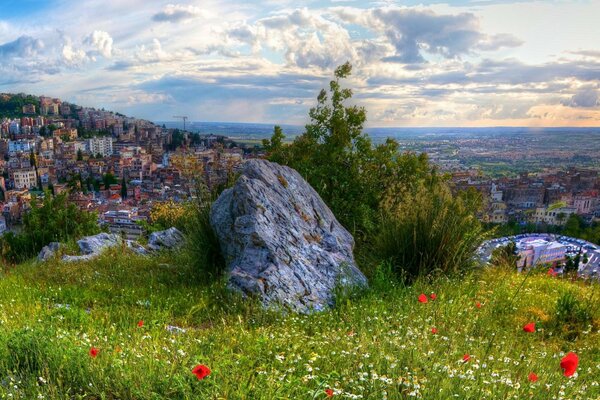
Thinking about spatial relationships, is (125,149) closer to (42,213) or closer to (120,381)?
(42,213)

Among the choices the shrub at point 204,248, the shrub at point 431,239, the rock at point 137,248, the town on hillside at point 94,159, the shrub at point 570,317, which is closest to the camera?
the shrub at point 570,317

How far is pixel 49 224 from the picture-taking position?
15.3m

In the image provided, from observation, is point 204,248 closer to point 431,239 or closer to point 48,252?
point 431,239

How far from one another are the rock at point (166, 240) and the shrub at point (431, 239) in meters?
4.60

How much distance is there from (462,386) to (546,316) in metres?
3.36

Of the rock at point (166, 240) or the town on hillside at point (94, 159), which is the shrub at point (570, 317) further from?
the rock at point (166, 240)

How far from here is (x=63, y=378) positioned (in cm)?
326

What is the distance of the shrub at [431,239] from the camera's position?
23.3 feet

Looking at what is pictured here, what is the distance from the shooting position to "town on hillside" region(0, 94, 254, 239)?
11.8 meters

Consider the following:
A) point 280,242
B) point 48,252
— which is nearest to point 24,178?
point 48,252

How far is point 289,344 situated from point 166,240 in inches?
277

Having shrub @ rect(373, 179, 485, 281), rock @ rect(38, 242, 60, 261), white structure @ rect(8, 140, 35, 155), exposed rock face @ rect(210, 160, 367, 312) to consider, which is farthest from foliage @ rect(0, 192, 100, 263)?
white structure @ rect(8, 140, 35, 155)

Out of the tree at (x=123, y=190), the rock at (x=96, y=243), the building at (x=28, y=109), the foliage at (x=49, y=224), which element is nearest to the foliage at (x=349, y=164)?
the rock at (x=96, y=243)

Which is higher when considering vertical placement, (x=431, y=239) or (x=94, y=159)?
(x=431, y=239)
